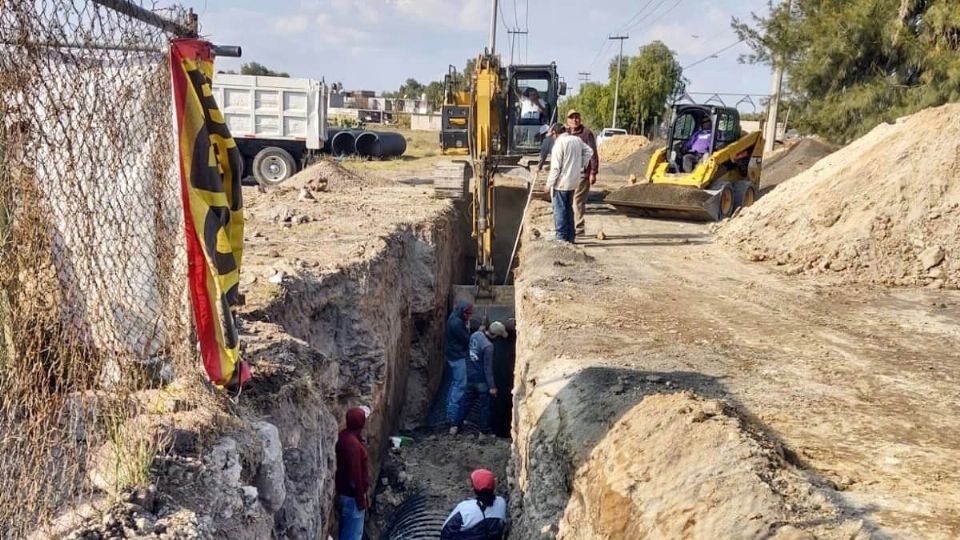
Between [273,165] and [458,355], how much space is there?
9.53 meters

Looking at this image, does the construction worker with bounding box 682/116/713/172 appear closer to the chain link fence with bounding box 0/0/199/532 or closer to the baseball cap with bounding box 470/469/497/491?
the baseball cap with bounding box 470/469/497/491

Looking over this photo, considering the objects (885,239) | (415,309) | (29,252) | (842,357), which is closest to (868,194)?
(885,239)

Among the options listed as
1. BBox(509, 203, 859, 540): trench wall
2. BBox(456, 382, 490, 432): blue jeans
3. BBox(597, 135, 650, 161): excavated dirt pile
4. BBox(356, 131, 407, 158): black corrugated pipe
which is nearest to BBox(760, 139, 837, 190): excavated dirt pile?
BBox(597, 135, 650, 161): excavated dirt pile

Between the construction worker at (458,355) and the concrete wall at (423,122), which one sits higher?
the concrete wall at (423,122)

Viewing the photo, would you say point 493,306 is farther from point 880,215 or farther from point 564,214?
point 880,215

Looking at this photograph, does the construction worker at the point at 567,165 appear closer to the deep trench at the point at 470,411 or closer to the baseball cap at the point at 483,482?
the deep trench at the point at 470,411

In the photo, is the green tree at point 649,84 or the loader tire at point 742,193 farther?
the green tree at point 649,84

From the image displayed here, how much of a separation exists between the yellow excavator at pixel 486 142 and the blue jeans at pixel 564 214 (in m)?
1.25

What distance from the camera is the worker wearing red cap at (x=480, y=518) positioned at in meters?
5.60

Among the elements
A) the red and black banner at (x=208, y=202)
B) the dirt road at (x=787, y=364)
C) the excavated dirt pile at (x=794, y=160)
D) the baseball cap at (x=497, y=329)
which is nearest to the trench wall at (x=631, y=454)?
the dirt road at (x=787, y=364)

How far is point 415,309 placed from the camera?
1136cm

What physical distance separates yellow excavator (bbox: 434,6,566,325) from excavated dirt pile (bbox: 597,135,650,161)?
19136 millimetres

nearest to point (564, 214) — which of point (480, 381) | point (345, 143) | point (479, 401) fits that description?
point (480, 381)

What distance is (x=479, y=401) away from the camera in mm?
10273
